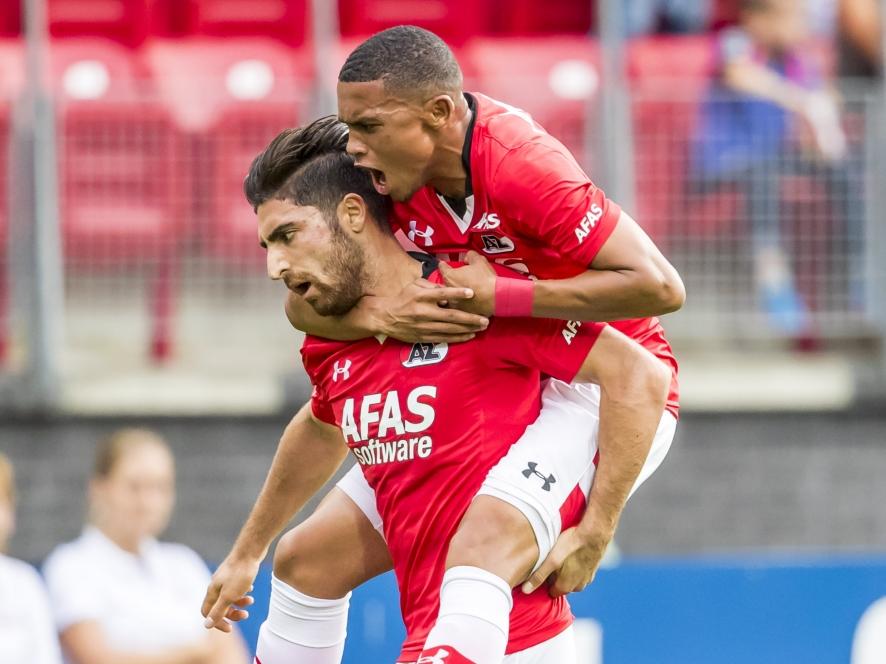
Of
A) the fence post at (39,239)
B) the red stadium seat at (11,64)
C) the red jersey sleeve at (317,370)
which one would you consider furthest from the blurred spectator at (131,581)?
the red stadium seat at (11,64)

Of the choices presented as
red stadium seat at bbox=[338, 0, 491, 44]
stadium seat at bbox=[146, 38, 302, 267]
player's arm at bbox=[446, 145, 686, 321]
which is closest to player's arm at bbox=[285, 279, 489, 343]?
player's arm at bbox=[446, 145, 686, 321]

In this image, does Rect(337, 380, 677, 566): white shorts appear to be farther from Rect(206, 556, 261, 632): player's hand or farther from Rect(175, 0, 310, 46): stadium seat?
Rect(175, 0, 310, 46): stadium seat

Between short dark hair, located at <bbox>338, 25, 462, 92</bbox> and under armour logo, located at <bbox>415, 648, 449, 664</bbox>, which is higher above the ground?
short dark hair, located at <bbox>338, 25, 462, 92</bbox>

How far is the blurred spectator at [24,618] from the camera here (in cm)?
490

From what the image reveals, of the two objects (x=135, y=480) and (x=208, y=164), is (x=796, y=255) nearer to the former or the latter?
(x=208, y=164)

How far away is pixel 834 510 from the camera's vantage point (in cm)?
719

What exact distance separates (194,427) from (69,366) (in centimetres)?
61

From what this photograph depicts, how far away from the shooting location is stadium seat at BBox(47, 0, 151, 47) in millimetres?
7480

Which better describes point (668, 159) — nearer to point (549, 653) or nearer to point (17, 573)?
point (17, 573)

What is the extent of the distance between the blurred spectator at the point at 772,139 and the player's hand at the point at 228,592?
3691 millimetres

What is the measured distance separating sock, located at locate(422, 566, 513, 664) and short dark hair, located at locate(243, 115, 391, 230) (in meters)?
0.80

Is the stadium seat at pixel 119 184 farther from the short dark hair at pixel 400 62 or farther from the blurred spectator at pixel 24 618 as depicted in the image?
the short dark hair at pixel 400 62

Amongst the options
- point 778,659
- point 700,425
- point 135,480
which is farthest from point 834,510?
point 135,480

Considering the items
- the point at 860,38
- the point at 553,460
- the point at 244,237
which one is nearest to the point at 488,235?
the point at 553,460
